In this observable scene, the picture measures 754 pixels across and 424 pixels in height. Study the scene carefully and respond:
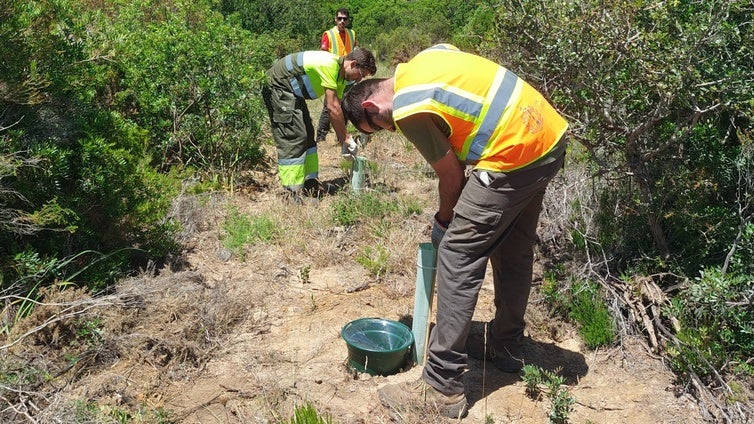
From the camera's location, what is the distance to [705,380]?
3465mm

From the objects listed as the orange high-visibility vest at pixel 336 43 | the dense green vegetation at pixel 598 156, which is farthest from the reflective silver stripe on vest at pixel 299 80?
the orange high-visibility vest at pixel 336 43

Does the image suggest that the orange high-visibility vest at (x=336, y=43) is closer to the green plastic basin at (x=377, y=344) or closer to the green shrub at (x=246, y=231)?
the green shrub at (x=246, y=231)

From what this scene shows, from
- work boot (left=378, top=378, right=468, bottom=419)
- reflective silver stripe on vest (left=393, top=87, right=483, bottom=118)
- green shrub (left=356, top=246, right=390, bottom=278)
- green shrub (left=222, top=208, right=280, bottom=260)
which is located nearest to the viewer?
reflective silver stripe on vest (left=393, top=87, right=483, bottom=118)

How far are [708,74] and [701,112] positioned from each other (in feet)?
0.76

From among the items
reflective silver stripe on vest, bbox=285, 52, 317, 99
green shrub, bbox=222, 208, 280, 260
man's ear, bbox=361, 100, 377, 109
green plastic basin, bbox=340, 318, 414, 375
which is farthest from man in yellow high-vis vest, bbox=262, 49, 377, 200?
man's ear, bbox=361, 100, 377, 109

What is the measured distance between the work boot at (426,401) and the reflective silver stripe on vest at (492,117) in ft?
3.66

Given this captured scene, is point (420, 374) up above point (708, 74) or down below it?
below

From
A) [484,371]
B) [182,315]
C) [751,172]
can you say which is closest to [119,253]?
[182,315]

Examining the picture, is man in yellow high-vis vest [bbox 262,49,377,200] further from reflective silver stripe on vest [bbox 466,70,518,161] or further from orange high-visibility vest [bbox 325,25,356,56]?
reflective silver stripe on vest [bbox 466,70,518,161]

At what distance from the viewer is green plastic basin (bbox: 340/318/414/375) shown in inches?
136

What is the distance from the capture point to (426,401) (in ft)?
10.4

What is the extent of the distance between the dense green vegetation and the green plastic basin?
44.9 inches

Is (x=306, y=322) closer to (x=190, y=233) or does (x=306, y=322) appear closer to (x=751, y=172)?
(x=190, y=233)

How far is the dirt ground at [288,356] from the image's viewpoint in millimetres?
3326
